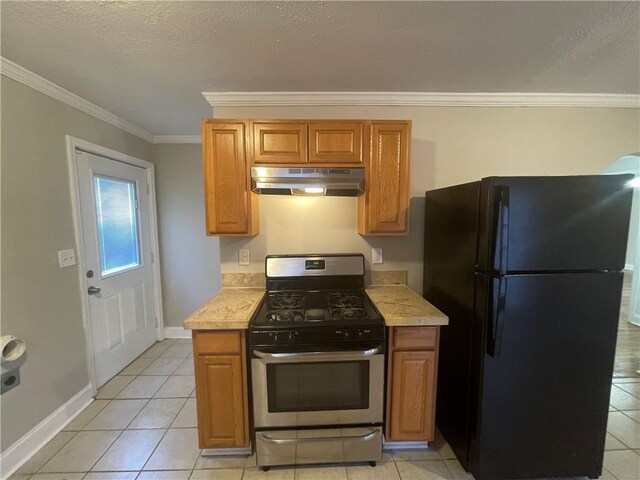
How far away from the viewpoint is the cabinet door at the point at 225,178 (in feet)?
6.06

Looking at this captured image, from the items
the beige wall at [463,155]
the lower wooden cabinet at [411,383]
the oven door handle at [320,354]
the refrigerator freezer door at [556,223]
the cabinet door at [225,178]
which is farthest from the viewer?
the beige wall at [463,155]

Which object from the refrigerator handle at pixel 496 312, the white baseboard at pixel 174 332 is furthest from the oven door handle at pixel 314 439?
the white baseboard at pixel 174 332

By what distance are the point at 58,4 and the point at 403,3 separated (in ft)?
4.96

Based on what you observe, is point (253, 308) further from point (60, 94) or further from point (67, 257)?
point (60, 94)

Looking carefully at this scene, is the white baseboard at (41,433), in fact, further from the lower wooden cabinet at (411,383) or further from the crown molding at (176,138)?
the crown molding at (176,138)

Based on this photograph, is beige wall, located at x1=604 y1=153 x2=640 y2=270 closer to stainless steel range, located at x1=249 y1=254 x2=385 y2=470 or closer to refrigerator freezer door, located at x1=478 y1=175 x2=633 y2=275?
refrigerator freezer door, located at x1=478 y1=175 x2=633 y2=275

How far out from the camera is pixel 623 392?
2318mm

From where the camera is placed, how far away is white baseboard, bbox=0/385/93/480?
1.60 meters

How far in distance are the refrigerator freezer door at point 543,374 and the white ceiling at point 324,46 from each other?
1236 mm

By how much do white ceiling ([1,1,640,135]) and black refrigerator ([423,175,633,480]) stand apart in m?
0.75

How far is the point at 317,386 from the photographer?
5.24 ft

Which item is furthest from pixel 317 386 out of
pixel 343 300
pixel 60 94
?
pixel 60 94

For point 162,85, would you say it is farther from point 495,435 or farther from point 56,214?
point 495,435

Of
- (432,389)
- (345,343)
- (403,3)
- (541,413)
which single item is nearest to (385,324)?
(345,343)
